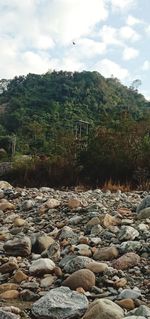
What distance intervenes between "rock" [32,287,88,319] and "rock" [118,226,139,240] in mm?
1442

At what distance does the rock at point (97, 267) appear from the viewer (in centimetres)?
397

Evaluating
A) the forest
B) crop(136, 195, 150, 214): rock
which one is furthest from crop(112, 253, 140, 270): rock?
the forest

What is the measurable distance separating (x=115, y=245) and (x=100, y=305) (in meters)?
1.59

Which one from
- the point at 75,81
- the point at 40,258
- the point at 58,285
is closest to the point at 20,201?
the point at 40,258

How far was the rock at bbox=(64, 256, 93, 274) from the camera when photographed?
4.06 metres

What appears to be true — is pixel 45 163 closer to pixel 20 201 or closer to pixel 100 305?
pixel 20 201

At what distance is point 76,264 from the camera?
13.4ft

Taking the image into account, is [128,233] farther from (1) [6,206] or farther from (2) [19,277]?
(1) [6,206]

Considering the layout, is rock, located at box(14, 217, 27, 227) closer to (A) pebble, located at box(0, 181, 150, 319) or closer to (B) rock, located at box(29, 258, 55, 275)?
(A) pebble, located at box(0, 181, 150, 319)

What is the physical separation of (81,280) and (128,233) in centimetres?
117

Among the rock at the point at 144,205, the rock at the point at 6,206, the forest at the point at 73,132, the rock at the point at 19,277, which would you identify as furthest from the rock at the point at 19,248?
the forest at the point at 73,132

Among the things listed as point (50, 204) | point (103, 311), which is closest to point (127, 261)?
point (103, 311)

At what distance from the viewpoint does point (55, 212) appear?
6531 mm

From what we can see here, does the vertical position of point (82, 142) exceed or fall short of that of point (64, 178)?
it exceeds it
